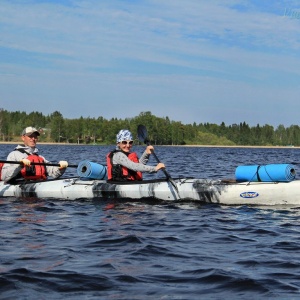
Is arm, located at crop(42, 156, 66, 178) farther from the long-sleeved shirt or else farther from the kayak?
the kayak

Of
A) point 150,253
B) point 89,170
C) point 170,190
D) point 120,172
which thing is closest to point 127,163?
point 120,172

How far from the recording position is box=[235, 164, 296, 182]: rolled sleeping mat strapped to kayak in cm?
1048

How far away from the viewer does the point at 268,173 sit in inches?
417

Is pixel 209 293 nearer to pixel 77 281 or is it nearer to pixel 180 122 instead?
pixel 77 281

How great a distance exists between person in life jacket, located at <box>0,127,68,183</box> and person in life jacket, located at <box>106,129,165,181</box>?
1192 mm

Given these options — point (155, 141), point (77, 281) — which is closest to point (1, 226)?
point (77, 281)

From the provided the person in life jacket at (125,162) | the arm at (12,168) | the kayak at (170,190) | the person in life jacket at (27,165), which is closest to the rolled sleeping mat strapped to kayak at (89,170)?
the kayak at (170,190)

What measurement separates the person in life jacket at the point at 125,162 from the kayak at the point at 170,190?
255mm

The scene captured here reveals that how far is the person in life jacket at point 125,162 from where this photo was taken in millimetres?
11344

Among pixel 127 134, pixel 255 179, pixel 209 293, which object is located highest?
pixel 127 134

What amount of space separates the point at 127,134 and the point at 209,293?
674 cm

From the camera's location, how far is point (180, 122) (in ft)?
508

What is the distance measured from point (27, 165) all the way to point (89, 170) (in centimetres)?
148

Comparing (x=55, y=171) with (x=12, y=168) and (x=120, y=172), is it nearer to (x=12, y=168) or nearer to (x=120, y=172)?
(x=12, y=168)
